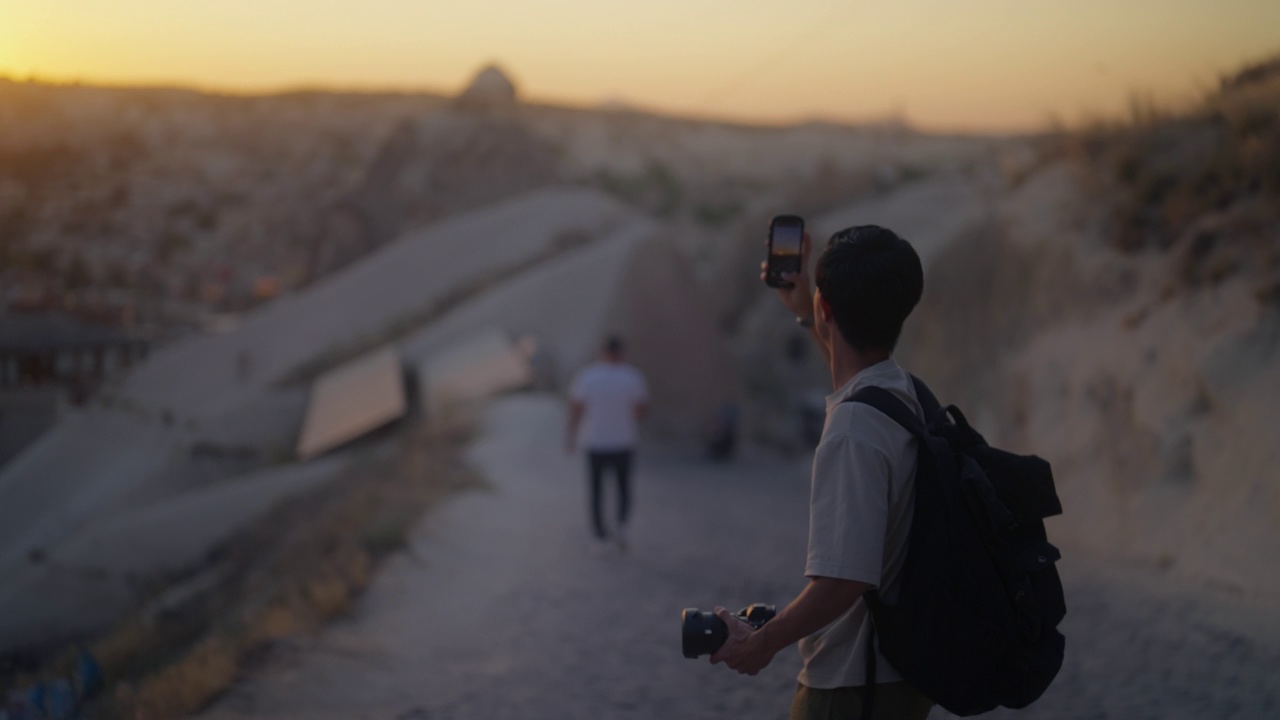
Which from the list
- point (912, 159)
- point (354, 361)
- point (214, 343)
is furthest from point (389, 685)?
point (912, 159)

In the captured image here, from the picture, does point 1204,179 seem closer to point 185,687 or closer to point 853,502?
point 853,502

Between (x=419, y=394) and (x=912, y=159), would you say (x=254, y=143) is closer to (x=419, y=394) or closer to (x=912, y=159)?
(x=912, y=159)

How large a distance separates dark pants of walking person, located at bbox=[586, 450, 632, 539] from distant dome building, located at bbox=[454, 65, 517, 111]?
55267 millimetres

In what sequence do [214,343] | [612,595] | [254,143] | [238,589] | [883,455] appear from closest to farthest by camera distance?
[883,455] < [612,595] < [238,589] < [214,343] < [254,143]

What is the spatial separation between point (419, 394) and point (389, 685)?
42.8ft

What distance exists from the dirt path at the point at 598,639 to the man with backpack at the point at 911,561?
115 inches

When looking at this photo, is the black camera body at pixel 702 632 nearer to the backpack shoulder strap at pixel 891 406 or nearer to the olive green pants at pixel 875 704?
the olive green pants at pixel 875 704

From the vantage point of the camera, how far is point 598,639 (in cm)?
665

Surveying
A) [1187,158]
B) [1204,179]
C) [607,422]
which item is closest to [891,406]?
[607,422]

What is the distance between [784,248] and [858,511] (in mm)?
998

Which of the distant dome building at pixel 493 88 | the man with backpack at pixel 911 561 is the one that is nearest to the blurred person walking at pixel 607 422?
→ the man with backpack at pixel 911 561

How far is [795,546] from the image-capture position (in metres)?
9.84

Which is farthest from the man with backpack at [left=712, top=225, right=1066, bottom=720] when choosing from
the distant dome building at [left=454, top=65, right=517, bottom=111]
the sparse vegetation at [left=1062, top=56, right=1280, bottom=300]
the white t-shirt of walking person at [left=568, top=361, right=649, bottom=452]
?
the distant dome building at [left=454, top=65, right=517, bottom=111]

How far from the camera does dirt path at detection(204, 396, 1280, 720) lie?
17.5ft
